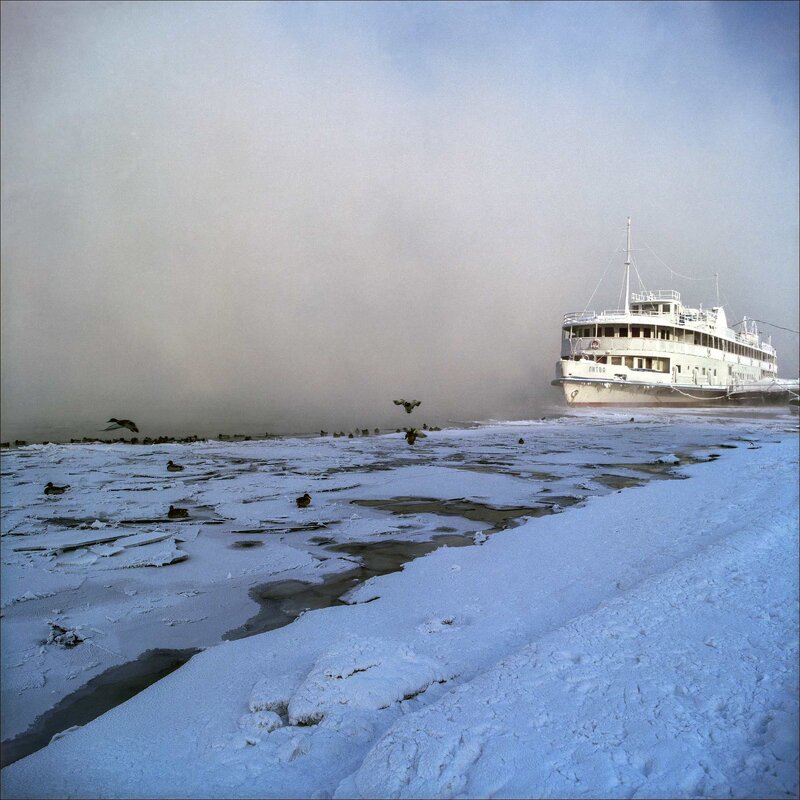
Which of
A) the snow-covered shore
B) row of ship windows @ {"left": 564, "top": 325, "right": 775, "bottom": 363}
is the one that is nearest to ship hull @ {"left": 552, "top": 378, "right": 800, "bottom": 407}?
row of ship windows @ {"left": 564, "top": 325, "right": 775, "bottom": 363}

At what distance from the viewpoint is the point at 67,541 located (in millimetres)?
4570

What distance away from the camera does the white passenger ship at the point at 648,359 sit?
104 feet

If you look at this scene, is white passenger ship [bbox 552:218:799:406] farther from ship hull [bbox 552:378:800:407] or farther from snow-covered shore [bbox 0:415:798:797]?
→ snow-covered shore [bbox 0:415:798:797]

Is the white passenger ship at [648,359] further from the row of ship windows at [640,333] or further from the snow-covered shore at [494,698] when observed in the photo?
the snow-covered shore at [494,698]

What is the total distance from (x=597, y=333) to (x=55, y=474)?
105 feet

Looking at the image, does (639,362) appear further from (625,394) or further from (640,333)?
(625,394)

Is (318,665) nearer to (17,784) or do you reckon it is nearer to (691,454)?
(17,784)

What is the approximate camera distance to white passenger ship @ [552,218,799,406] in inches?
1245

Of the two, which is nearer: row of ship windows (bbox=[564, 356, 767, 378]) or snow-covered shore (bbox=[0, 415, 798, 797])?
snow-covered shore (bbox=[0, 415, 798, 797])

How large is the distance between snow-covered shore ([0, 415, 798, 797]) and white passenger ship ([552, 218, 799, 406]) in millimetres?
29654

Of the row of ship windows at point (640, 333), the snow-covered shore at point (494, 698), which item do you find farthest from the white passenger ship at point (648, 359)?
the snow-covered shore at point (494, 698)

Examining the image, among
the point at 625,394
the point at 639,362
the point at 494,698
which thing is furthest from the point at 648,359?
the point at 494,698

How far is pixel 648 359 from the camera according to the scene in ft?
112

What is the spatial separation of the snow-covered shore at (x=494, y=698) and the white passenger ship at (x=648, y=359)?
29654 millimetres
